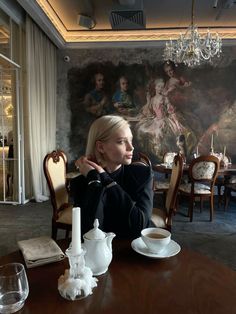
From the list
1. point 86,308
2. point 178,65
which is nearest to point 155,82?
point 178,65

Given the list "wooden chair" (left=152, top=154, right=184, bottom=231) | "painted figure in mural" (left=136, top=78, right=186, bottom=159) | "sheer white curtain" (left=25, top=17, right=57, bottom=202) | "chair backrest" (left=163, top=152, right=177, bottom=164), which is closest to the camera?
"wooden chair" (left=152, top=154, right=184, bottom=231)

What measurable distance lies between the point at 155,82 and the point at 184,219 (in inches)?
114

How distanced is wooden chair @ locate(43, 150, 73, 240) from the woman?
1.07 metres

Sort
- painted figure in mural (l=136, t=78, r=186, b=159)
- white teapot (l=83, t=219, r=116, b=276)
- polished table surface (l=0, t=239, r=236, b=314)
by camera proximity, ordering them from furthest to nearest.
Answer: painted figure in mural (l=136, t=78, r=186, b=159)
white teapot (l=83, t=219, r=116, b=276)
polished table surface (l=0, t=239, r=236, b=314)

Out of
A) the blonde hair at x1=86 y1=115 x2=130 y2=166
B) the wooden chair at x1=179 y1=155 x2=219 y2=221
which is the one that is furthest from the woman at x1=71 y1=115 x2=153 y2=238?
the wooden chair at x1=179 y1=155 x2=219 y2=221

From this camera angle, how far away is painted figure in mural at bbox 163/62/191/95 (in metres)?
5.55

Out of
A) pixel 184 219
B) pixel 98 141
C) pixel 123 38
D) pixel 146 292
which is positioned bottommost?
pixel 184 219

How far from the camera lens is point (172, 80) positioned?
5578mm

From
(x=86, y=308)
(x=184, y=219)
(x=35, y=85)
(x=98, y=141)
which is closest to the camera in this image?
(x=86, y=308)

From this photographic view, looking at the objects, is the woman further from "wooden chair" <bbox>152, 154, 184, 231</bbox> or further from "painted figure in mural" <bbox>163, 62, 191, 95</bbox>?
"painted figure in mural" <bbox>163, 62, 191, 95</bbox>

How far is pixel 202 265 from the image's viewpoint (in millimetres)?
1052

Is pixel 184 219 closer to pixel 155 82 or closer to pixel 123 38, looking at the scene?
pixel 155 82

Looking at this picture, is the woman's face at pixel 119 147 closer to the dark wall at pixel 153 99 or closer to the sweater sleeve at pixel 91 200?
the sweater sleeve at pixel 91 200

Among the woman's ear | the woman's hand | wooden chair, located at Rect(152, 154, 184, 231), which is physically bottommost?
wooden chair, located at Rect(152, 154, 184, 231)
